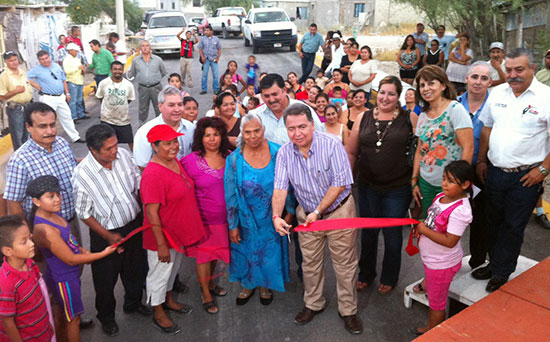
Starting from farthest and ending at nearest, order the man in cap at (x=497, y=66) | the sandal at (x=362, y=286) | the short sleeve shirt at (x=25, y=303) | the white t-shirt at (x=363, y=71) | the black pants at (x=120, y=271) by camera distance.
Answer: the white t-shirt at (x=363, y=71) < the man in cap at (x=497, y=66) < the sandal at (x=362, y=286) < the black pants at (x=120, y=271) < the short sleeve shirt at (x=25, y=303)

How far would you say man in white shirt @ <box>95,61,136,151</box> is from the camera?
7816 millimetres

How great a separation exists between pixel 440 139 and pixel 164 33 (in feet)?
58.2

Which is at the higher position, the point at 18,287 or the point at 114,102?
the point at 114,102

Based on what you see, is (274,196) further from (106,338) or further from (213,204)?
(106,338)

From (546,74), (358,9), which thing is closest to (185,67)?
(546,74)

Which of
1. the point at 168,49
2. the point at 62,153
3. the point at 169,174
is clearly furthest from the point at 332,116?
the point at 168,49

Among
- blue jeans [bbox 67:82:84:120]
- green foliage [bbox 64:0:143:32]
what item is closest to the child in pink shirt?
blue jeans [bbox 67:82:84:120]

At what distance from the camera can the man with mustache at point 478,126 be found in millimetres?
4184

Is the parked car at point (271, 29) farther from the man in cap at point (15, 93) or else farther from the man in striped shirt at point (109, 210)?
the man in striped shirt at point (109, 210)

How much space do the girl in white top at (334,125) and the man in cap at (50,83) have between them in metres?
5.29

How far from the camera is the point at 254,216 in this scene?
4102 millimetres

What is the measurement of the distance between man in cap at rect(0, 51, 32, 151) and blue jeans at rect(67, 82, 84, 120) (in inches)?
114

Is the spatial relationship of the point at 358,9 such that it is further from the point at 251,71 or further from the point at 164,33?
the point at 251,71

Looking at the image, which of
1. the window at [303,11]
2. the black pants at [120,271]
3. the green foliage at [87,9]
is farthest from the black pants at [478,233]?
the window at [303,11]
